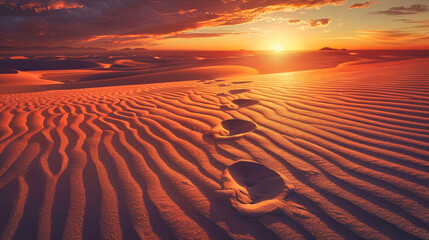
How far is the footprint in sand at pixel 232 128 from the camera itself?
7.83ft

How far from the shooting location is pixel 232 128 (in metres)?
2.69

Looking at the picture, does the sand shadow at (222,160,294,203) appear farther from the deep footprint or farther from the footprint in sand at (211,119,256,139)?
the footprint in sand at (211,119,256,139)

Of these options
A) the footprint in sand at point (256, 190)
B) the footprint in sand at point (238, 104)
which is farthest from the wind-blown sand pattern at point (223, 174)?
the footprint in sand at point (238, 104)

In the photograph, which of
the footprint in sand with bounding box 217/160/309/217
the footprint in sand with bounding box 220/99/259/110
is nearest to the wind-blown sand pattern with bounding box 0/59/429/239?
the footprint in sand with bounding box 217/160/309/217

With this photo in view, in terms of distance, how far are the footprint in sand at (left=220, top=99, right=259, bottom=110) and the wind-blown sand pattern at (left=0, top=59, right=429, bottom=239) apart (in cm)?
35

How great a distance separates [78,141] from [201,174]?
1547mm

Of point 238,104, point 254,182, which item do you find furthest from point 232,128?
point 254,182

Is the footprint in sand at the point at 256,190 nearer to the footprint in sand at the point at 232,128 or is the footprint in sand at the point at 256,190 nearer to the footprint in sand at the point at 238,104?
the footprint in sand at the point at 232,128

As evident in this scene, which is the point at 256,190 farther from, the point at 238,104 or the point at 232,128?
the point at 238,104

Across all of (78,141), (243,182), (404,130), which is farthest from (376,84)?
(78,141)

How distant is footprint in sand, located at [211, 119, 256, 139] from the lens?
239 cm

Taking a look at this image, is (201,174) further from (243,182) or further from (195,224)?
(195,224)

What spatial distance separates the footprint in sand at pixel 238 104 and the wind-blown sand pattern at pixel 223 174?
349 millimetres

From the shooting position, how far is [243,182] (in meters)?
1.63
